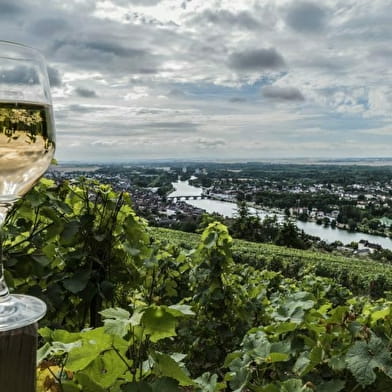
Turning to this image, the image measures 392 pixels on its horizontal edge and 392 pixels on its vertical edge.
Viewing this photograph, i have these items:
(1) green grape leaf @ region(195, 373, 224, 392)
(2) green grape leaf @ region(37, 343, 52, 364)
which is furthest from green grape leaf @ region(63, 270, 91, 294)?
(2) green grape leaf @ region(37, 343, 52, 364)

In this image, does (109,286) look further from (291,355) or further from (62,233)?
(291,355)

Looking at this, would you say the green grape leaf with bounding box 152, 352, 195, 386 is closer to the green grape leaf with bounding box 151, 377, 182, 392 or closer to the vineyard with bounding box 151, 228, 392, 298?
the green grape leaf with bounding box 151, 377, 182, 392

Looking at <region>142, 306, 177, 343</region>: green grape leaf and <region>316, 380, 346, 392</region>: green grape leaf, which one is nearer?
<region>142, 306, 177, 343</region>: green grape leaf

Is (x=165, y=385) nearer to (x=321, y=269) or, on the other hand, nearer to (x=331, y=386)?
(x=331, y=386)

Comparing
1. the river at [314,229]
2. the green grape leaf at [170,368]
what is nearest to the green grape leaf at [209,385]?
the green grape leaf at [170,368]

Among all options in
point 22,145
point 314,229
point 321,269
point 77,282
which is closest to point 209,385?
point 22,145
